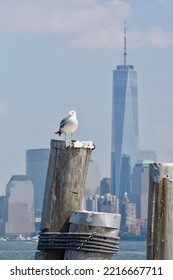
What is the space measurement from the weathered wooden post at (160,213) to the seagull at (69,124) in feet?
10.1

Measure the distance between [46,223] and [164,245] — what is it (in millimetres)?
1472

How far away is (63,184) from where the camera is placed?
44.5ft

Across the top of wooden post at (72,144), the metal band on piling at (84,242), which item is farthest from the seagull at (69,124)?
the metal band on piling at (84,242)

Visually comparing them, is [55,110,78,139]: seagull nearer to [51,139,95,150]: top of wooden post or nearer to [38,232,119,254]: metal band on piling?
[51,139,95,150]: top of wooden post

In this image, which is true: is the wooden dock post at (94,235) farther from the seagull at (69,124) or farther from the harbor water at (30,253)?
the harbor water at (30,253)

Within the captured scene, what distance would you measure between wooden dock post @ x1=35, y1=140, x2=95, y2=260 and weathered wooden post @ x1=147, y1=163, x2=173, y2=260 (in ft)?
2.76

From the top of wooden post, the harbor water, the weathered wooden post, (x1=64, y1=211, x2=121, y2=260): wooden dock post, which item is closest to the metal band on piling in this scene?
(x1=64, y1=211, x2=121, y2=260): wooden dock post

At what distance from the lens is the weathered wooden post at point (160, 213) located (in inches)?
503

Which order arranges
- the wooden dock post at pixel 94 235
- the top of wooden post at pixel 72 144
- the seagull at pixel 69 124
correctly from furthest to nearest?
the seagull at pixel 69 124 → the top of wooden post at pixel 72 144 → the wooden dock post at pixel 94 235

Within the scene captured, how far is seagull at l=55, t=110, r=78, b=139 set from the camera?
52.6 ft

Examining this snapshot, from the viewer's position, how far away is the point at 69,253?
13344 mm

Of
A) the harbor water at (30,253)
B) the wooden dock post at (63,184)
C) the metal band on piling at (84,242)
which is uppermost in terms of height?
the harbor water at (30,253)

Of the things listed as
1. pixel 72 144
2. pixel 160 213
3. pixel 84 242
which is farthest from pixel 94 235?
pixel 72 144
